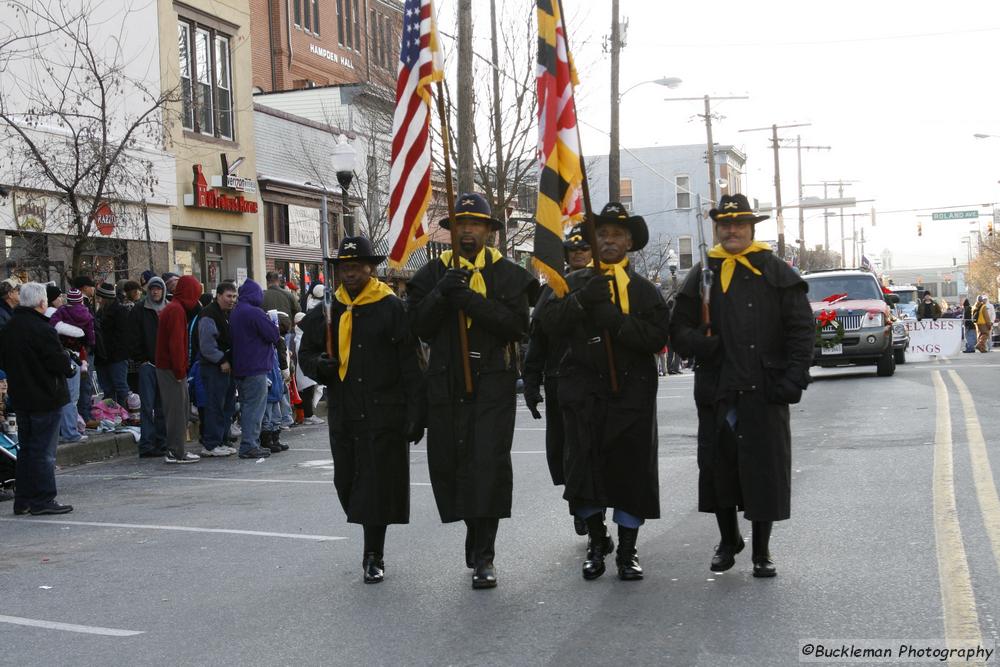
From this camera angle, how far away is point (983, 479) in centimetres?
973

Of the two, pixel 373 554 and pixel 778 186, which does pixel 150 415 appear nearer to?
pixel 373 554

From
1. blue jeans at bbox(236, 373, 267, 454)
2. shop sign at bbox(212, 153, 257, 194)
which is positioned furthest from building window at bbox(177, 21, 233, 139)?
blue jeans at bbox(236, 373, 267, 454)

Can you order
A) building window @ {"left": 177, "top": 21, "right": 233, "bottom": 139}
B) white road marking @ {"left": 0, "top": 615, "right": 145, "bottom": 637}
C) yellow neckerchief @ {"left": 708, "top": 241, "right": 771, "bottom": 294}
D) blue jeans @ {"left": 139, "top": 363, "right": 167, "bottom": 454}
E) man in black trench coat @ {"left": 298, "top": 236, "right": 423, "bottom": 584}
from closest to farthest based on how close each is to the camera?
white road marking @ {"left": 0, "top": 615, "right": 145, "bottom": 637}
yellow neckerchief @ {"left": 708, "top": 241, "right": 771, "bottom": 294}
man in black trench coat @ {"left": 298, "top": 236, "right": 423, "bottom": 584}
blue jeans @ {"left": 139, "top": 363, "right": 167, "bottom": 454}
building window @ {"left": 177, "top": 21, "right": 233, "bottom": 139}

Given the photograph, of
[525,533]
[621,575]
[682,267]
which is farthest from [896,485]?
[682,267]

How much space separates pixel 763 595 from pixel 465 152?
49.5ft

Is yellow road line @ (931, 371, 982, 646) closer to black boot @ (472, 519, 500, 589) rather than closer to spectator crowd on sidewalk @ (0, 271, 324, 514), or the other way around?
black boot @ (472, 519, 500, 589)

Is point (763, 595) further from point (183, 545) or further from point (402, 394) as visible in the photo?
point (183, 545)

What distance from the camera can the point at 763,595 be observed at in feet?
20.6

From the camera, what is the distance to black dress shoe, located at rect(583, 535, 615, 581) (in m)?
6.80

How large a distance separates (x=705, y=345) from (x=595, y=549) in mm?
1256

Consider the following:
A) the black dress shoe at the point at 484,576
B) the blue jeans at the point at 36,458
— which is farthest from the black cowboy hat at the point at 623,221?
the blue jeans at the point at 36,458

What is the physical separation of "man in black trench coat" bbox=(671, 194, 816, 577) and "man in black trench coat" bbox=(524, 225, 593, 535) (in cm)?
89

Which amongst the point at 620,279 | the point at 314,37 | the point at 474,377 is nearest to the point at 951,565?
the point at 620,279

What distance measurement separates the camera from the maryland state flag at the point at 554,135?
728cm
